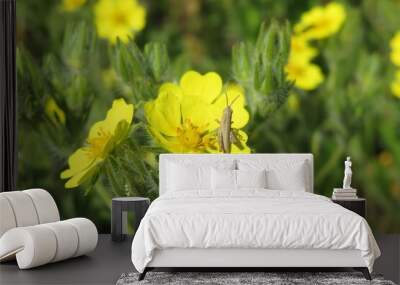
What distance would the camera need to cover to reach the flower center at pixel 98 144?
24.6 ft

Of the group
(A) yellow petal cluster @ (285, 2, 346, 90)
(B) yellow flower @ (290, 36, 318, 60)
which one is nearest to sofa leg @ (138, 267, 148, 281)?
(A) yellow petal cluster @ (285, 2, 346, 90)

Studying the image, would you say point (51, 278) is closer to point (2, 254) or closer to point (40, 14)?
point (2, 254)

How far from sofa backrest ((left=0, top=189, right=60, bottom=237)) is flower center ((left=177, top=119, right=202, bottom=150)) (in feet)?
5.67

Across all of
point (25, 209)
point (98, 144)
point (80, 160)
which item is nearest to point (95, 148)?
point (98, 144)

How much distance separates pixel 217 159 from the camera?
23.3ft

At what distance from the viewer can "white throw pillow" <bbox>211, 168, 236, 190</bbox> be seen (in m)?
6.58

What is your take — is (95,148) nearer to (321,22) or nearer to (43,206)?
(43,206)

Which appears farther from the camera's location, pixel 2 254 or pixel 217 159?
pixel 217 159

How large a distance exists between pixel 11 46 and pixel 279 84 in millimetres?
2662

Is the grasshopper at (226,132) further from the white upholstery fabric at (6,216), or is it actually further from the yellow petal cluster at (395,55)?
the white upholstery fabric at (6,216)

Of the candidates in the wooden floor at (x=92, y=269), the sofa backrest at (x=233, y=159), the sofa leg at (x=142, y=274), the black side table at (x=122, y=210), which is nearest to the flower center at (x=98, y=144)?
the sofa backrest at (x=233, y=159)

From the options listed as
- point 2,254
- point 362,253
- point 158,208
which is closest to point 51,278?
point 2,254

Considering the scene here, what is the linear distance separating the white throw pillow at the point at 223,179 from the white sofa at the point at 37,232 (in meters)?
1.22

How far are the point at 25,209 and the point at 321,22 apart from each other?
11.5 ft
